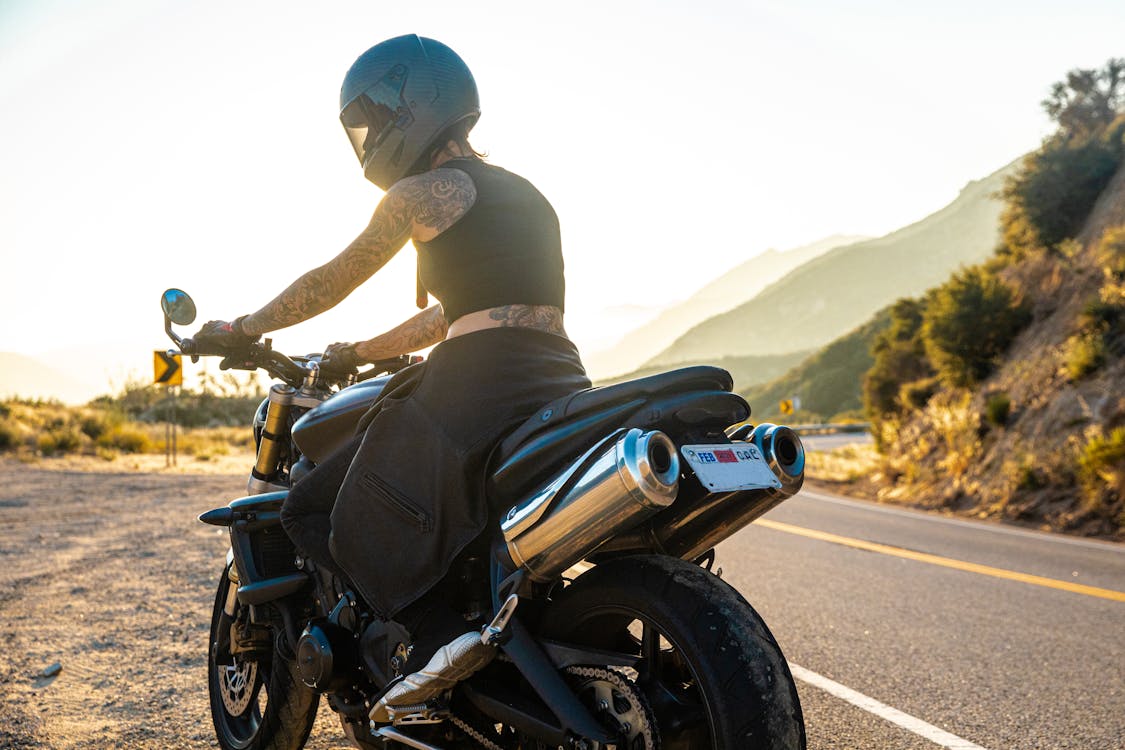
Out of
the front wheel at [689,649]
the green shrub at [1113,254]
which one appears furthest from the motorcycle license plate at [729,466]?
the green shrub at [1113,254]

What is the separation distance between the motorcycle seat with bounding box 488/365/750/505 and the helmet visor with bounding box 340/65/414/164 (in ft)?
3.56

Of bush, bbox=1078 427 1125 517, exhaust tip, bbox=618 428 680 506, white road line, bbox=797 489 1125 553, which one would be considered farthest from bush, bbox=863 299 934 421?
exhaust tip, bbox=618 428 680 506

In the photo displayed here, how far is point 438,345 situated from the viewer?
2664 mm

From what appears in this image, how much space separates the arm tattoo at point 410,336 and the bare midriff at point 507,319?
1.00 m

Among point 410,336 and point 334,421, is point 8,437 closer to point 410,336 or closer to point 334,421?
point 410,336

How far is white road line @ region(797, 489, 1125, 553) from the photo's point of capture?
995 centimetres

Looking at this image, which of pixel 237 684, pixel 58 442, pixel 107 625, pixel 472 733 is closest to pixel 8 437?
pixel 58 442

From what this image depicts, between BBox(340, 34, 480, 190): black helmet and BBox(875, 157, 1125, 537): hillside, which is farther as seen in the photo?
BBox(875, 157, 1125, 537): hillside

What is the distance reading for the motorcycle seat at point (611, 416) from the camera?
220cm

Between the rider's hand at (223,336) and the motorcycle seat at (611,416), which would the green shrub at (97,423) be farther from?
the motorcycle seat at (611,416)

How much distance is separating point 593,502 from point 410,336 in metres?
1.85

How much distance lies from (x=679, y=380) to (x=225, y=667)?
2.33 metres

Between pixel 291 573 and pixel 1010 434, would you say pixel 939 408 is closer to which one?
pixel 1010 434

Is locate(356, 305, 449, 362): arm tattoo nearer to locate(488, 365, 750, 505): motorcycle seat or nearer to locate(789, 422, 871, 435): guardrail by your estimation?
locate(488, 365, 750, 505): motorcycle seat
